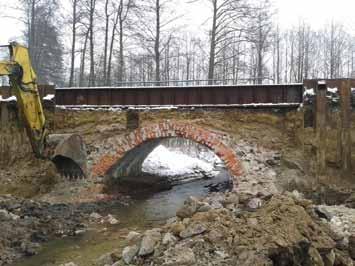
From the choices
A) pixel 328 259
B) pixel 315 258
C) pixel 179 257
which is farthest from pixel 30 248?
pixel 328 259

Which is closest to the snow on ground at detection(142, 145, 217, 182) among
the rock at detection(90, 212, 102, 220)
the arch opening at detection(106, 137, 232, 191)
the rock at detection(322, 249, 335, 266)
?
the arch opening at detection(106, 137, 232, 191)

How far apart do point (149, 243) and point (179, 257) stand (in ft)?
2.41

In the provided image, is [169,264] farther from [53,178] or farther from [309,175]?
[53,178]

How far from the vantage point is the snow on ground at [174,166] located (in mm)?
20531

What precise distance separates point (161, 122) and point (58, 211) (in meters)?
3.92

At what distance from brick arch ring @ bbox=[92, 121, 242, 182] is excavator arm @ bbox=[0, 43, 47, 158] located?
2.09 meters

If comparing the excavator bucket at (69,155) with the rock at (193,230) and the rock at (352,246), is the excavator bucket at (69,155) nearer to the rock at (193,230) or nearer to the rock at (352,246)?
the rock at (193,230)

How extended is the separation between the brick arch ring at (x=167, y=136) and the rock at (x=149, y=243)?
577cm

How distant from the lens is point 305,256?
706 cm

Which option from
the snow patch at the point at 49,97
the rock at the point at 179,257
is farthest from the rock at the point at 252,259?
the snow patch at the point at 49,97

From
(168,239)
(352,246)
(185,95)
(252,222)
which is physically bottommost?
(352,246)

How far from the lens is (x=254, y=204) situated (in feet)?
29.3

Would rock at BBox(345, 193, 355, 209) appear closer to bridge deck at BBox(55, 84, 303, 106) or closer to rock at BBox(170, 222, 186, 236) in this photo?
bridge deck at BBox(55, 84, 303, 106)

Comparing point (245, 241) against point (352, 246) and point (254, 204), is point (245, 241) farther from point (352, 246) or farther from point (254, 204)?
point (352, 246)
